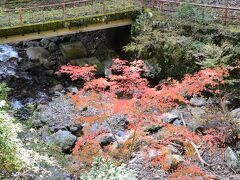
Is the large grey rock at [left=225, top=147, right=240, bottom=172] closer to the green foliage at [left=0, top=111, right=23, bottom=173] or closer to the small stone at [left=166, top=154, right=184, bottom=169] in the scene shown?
the small stone at [left=166, top=154, right=184, bottom=169]

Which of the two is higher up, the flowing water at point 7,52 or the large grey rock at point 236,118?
the large grey rock at point 236,118

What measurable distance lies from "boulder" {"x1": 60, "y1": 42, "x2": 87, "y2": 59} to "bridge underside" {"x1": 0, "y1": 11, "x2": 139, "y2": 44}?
2706mm

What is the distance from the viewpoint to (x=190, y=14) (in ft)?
50.2

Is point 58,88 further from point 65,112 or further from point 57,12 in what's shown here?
point 57,12

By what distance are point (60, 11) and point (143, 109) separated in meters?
9.97

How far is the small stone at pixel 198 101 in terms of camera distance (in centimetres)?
1305

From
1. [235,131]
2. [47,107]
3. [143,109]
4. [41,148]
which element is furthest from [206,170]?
[47,107]

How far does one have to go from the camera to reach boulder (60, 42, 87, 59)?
18594 mm

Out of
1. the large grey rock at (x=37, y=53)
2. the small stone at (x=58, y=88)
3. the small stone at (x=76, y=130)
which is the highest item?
the large grey rock at (x=37, y=53)

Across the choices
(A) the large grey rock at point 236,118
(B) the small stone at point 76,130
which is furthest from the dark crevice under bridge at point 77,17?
(B) the small stone at point 76,130

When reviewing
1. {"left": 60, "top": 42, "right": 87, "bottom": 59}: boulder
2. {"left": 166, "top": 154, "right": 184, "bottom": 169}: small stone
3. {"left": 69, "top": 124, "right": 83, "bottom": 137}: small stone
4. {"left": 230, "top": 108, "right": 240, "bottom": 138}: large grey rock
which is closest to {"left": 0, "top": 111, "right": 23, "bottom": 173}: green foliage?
{"left": 166, "top": 154, "right": 184, "bottom": 169}: small stone

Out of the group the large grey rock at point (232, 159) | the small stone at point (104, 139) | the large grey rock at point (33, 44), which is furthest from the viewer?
the large grey rock at point (33, 44)

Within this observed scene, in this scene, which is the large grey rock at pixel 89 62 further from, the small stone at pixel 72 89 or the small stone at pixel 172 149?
the small stone at pixel 172 149

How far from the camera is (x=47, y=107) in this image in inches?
557
